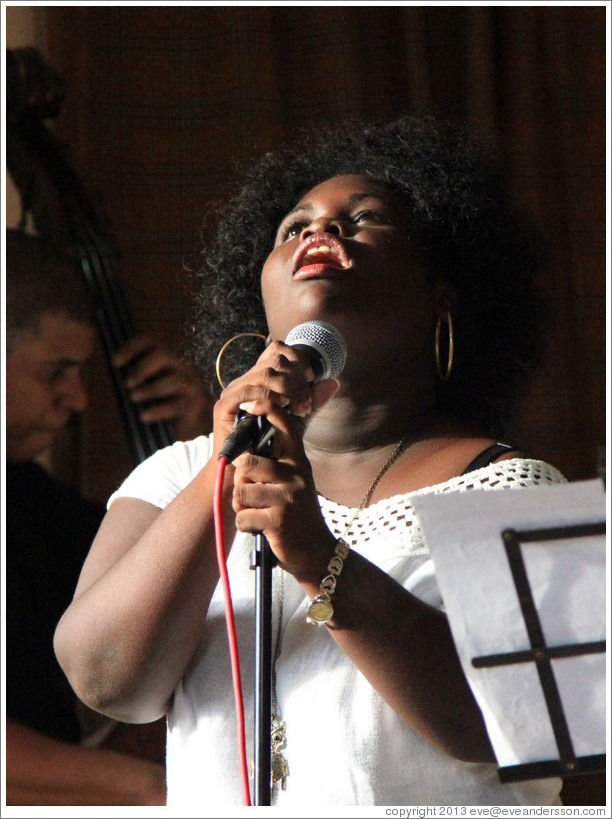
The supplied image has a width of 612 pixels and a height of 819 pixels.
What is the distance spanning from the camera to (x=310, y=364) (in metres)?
0.98

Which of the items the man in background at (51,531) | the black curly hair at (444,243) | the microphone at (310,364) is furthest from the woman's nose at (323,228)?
the man in background at (51,531)

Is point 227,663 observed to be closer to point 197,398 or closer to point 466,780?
point 466,780

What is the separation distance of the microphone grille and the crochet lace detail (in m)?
0.30

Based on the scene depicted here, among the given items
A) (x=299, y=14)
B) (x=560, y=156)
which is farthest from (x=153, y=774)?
(x=299, y=14)

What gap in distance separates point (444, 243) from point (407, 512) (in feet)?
1.65

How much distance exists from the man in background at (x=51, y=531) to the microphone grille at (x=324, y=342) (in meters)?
1.06

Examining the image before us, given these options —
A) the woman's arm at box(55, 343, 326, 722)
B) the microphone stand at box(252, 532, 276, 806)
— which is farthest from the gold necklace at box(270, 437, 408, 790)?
the microphone stand at box(252, 532, 276, 806)

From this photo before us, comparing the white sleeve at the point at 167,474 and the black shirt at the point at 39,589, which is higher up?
the white sleeve at the point at 167,474

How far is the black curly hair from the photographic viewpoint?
1.58 meters

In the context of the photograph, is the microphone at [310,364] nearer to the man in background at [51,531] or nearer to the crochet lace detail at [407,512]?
the crochet lace detail at [407,512]

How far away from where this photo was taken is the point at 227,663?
3.97 feet

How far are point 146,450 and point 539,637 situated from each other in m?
1.41

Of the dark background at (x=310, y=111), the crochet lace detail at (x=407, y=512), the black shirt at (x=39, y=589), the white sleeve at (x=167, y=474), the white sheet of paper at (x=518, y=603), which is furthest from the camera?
the dark background at (x=310, y=111)

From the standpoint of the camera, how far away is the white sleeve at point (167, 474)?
1.35 metres
